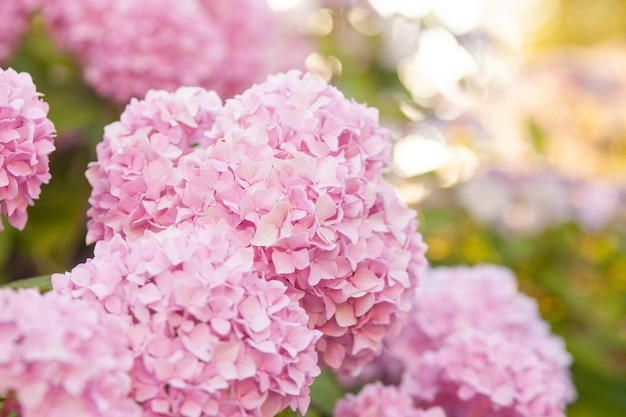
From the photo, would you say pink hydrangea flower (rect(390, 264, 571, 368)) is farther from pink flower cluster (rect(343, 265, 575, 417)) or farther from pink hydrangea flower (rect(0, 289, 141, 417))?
pink hydrangea flower (rect(0, 289, 141, 417))

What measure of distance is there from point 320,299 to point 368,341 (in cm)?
8

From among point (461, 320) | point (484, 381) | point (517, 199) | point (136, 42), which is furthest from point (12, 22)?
point (517, 199)

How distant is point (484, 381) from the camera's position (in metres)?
1.06

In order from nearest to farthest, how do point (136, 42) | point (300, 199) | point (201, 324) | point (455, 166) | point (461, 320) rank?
point (201, 324) → point (300, 199) → point (461, 320) → point (136, 42) → point (455, 166)

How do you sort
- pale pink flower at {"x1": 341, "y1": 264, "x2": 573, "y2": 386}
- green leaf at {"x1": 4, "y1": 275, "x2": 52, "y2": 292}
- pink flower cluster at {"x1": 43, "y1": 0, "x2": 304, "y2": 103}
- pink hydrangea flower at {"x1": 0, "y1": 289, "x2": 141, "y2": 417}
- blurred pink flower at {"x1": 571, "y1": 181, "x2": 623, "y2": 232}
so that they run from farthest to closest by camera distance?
1. blurred pink flower at {"x1": 571, "y1": 181, "x2": 623, "y2": 232}
2. pink flower cluster at {"x1": 43, "y1": 0, "x2": 304, "y2": 103}
3. pale pink flower at {"x1": 341, "y1": 264, "x2": 573, "y2": 386}
4. green leaf at {"x1": 4, "y1": 275, "x2": 52, "y2": 292}
5. pink hydrangea flower at {"x1": 0, "y1": 289, "x2": 141, "y2": 417}

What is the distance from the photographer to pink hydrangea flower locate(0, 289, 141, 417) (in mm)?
600

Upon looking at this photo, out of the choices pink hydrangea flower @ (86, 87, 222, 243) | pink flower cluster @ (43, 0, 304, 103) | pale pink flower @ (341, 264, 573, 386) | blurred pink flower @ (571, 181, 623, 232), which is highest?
pink hydrangea flower @ (86, 87, 222, 243)

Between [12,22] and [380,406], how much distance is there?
97 centimetres

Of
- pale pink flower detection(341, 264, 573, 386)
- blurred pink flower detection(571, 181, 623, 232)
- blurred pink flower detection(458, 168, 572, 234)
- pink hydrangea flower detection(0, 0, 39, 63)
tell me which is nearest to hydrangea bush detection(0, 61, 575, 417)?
pale pink flower detection(341, 264, 573, 386)

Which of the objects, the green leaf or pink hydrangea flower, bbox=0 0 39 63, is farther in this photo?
pink hydrangea flower, bbox=0 0 39 63

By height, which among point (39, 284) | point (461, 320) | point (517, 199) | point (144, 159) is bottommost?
point (517, 199)

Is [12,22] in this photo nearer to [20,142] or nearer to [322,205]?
[20,142]

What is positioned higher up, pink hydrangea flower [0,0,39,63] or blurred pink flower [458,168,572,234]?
pink hydrangea flower [0,0,39,63]

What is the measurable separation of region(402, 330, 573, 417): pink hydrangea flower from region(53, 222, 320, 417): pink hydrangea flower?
0.35 metres
